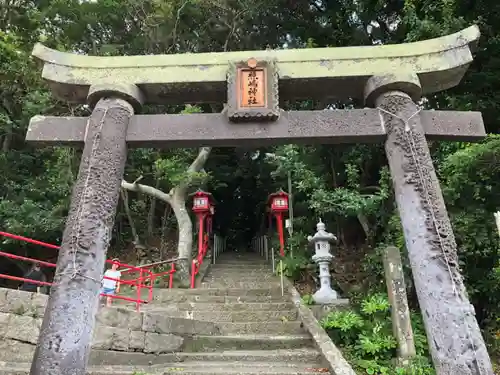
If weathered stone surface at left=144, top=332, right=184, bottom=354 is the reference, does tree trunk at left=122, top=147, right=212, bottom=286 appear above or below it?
above

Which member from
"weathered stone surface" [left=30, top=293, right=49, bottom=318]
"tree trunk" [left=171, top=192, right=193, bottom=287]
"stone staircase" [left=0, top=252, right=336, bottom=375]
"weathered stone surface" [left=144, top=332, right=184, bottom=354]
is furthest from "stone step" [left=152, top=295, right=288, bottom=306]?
"weathered stone surface" [left=30, top=293, right=49, bottom=318]

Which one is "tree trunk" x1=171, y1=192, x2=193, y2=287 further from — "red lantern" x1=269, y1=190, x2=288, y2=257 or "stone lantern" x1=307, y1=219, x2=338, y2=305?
"stone lantern" x1=307, y1=219, x2=338, y2=305

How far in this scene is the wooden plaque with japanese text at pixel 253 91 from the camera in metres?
3.80

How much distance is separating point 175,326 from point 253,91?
4.12 m

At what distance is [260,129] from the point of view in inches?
150

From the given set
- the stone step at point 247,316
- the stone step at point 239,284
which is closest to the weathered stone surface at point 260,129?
the stone step at point 247,316

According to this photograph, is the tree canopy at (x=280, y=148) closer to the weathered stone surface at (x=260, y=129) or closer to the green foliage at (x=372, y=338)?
the green foliage at (x=372, y=338)

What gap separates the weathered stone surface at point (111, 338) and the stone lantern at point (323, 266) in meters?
3.64

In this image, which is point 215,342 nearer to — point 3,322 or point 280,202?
point 3,322

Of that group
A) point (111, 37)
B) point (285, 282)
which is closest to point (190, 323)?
point (285, 282)

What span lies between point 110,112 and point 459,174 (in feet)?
18.5

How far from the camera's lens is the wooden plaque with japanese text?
Answer: 3803 mm

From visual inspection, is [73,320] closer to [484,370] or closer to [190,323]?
[484,370]

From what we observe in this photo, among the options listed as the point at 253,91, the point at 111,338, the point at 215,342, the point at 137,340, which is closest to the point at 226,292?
the point at 215,342
